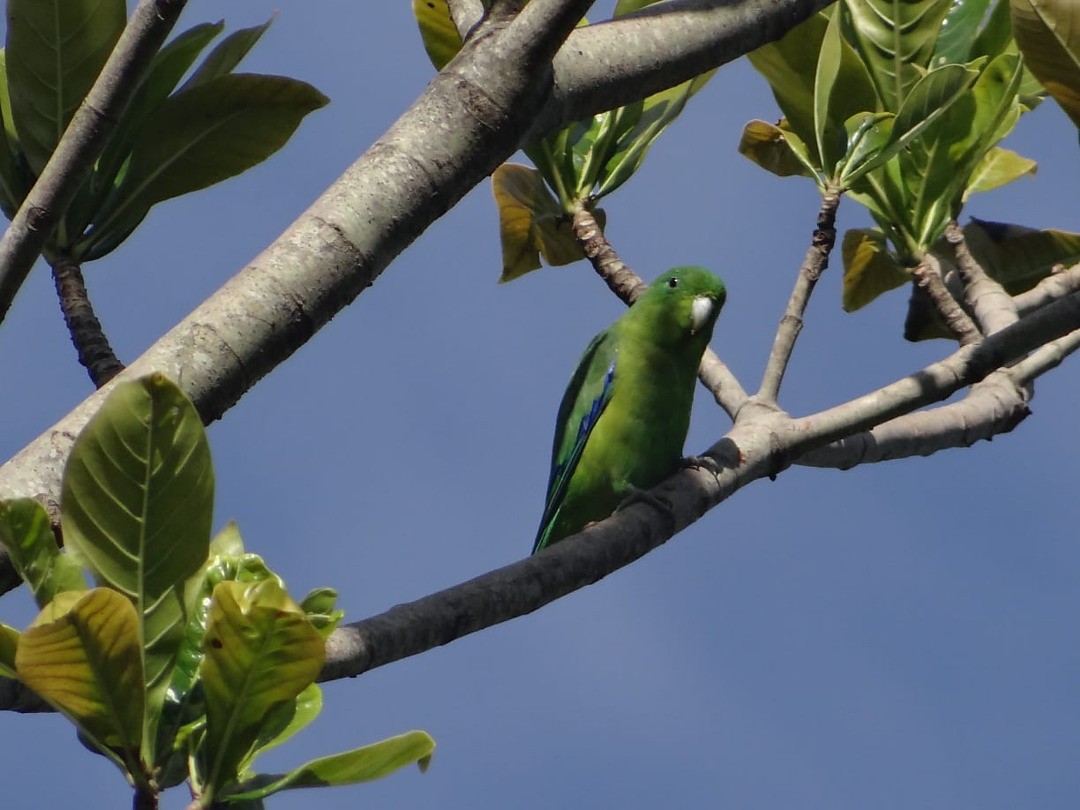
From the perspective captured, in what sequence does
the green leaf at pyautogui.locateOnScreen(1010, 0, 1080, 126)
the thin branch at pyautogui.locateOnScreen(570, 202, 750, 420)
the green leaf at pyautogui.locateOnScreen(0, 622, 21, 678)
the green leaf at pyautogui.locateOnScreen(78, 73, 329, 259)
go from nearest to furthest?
the green leaf at pyautogui.locateOnScreen(0, 622, 21, 678) → the green leaf at pyautogui.locateOnScreen(1010, 0, 1080, 126) → the green leaf at pyautogui.locateOnScreen(78, 73, 329, 259) → the thin branch at pyautogui.locateOnScreen(570, 202, 750, 420)

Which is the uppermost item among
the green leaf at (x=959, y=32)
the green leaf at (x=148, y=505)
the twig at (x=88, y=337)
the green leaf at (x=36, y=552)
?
the green leaf at (x=959, y=32)

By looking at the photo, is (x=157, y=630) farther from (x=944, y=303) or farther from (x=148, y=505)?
(x=944, y=303)

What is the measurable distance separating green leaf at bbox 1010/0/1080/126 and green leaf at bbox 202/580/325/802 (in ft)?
6.55

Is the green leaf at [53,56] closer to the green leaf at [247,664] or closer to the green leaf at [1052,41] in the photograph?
the green leaf at [247,664]

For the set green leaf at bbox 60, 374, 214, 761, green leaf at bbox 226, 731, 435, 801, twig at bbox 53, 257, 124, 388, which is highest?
twig at bbox 53, 257, 124, 388

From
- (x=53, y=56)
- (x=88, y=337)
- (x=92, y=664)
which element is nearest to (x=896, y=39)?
(x=53, y=56)

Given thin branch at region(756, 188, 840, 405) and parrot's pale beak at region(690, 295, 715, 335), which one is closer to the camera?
thin branch at region(756, 188, 840, 405)

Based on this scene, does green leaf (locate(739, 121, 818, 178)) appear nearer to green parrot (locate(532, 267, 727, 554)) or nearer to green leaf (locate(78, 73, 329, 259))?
green parrot (locate(532, 267, 727, 554))

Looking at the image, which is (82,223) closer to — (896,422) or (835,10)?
(896,422)

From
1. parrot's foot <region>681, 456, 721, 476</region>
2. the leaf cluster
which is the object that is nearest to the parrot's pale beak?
parrot's foot <region>681, 456, 721, 476</region>

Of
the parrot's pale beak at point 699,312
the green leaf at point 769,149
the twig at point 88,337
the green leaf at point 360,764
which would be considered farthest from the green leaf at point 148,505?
the parrot's pale beak at point 699,312

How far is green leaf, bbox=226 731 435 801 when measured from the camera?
7.22 ft

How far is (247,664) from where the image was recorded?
2123 mm

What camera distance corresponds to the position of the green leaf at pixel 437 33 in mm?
4332
